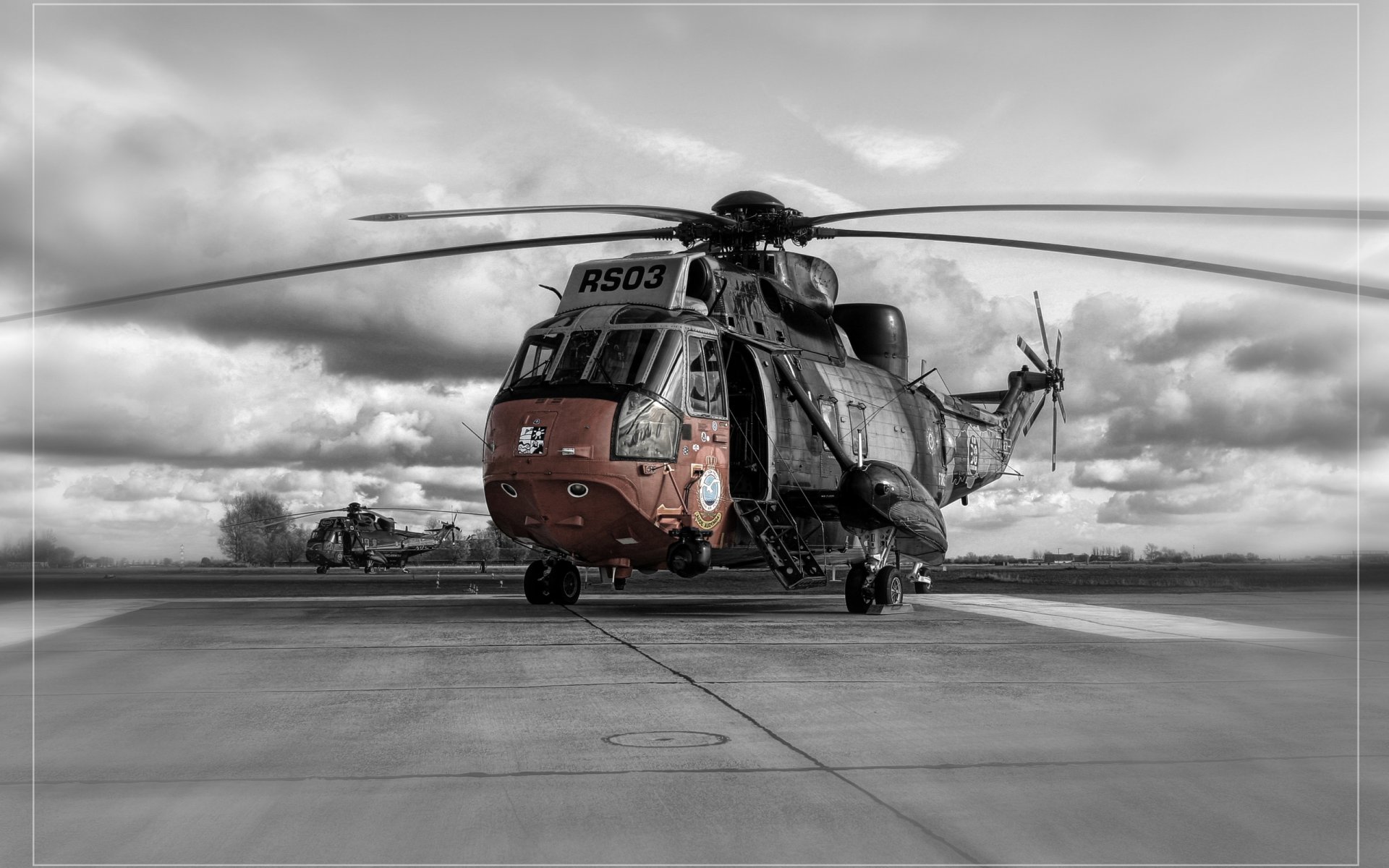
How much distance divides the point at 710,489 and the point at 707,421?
1065 mm

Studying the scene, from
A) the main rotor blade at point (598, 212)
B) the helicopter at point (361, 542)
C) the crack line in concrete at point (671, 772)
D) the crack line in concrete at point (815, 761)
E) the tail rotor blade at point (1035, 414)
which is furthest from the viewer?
the helicopter at point (361, 542)

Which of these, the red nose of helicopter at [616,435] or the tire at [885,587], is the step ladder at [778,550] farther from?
the tire at [885,587]

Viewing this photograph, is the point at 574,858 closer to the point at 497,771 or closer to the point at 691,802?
the point at 691,802

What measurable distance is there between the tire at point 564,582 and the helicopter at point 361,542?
31.0m

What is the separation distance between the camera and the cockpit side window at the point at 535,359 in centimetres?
1673

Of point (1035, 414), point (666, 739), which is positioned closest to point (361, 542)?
point (1035, 414)

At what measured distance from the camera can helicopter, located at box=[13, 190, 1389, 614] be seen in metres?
15.8

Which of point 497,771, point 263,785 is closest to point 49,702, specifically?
point 263,785

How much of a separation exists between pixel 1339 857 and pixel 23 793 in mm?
6204

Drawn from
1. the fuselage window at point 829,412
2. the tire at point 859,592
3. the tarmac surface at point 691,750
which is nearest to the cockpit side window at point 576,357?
the fuselage window at point 829,412

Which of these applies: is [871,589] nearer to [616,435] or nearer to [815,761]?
[616,435]

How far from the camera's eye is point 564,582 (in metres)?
18.7

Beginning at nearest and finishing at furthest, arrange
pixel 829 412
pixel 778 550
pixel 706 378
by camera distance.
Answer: pixel 706 378 < pixel 778 550 < pixel 829 412

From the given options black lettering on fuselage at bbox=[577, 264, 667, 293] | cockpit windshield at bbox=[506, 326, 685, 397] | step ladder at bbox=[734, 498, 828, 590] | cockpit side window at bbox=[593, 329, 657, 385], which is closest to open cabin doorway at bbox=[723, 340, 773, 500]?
step ladder at bbox=[734, 498, 828, 590]
